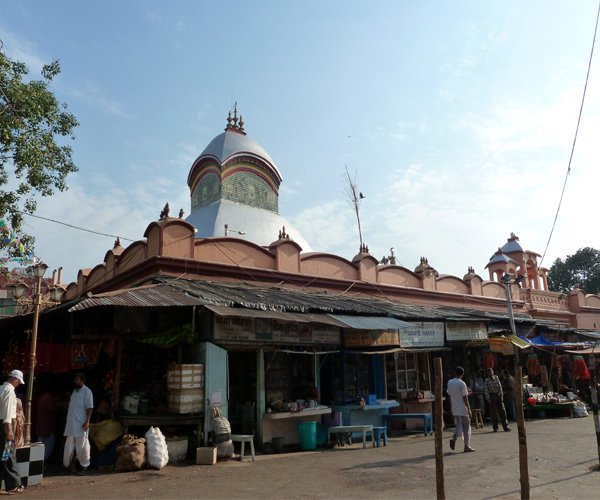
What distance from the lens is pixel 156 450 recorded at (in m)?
8.52

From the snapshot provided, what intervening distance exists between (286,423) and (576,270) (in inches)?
2147

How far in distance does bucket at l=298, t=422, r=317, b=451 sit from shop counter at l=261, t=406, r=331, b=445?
10.1 inches

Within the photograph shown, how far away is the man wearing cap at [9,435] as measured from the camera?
6.75 m

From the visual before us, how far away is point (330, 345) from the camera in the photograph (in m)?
12.5

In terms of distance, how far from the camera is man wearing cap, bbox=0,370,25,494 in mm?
6754

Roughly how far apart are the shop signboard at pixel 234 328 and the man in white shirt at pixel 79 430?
8.20ft

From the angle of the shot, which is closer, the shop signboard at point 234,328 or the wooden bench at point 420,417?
the shop signboard at point 234,328

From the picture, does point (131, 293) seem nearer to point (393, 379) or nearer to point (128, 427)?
point (128, 427)

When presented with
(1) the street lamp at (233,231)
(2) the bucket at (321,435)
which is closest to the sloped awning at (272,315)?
(2) the bucket at (321,435)

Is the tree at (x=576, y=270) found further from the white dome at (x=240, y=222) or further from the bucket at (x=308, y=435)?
the bucket at (x=308, y=435)

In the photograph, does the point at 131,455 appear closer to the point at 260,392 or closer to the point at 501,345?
the point at 260,392

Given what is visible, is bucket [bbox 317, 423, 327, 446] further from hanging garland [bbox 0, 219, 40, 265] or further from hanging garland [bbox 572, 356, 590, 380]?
hanging garland [bbox 572, 356, 590, 380]

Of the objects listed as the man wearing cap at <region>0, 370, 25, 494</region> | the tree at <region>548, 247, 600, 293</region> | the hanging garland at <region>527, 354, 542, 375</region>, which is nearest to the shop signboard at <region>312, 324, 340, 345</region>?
the man wearing cap at <region>0, 370, 25, 494</region>

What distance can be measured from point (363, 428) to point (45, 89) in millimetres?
10239
